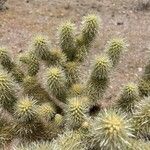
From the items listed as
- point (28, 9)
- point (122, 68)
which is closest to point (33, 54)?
point (122, 68)

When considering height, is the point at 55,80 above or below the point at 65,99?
above

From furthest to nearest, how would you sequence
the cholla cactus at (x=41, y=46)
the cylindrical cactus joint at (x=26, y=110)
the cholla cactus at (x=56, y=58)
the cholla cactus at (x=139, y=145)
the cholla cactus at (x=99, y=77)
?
the cholla cactus at (x=56, y=58) → the cholla cactus at (x=41, y=46) → the cholla cactus at (x=99, y=77) → the cylindrical cactus joint at (x=26, y=110) → the cholla cactus at (x=139, y=145)

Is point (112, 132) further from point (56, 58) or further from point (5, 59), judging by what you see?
point (5, 59)

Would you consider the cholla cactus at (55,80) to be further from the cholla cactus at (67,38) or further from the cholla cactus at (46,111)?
the cholla cactus at (67,38)

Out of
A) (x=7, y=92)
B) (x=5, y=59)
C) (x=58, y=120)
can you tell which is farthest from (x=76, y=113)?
(x=5, y=59)

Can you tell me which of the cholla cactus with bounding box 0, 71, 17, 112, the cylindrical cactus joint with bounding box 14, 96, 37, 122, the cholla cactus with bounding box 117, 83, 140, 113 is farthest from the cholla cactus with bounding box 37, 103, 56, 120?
the cholla cactus with bounding box 117, 83, 140, 113

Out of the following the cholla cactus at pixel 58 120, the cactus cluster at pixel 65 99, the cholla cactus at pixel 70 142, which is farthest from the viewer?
the cholla cactus at pixel 58 120

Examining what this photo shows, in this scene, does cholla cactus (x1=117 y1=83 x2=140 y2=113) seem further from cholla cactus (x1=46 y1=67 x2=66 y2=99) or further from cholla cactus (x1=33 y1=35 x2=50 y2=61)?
cholla cactus (x1=33 y1=35 x2=50 y2=61)

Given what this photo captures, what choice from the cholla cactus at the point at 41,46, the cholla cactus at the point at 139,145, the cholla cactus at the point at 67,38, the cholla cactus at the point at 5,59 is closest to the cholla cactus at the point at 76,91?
the cholla cactus at the point at 67,38
